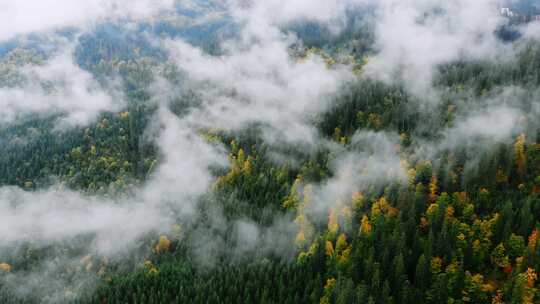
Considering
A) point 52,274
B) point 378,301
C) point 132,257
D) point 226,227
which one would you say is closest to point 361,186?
point 226,227

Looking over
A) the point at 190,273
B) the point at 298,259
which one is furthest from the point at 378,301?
the point at 190,273

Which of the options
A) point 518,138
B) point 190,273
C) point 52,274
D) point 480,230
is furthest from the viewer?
point 518,138

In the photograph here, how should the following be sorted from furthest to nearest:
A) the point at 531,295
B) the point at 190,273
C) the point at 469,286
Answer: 1. the point at 190,273
2. the point at 469,286
3. the point at 531,295

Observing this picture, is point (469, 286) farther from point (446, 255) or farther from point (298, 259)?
point (298, 259)

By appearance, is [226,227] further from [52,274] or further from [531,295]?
[531,295]

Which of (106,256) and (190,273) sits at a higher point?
(190,273)

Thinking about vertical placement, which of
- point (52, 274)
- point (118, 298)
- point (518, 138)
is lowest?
point (52, 274)

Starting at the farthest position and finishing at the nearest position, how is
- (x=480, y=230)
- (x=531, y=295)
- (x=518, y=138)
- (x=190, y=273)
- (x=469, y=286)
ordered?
(x=518, y=138) → (x=190, y=273) → (x=480, y=230) → (x=469, y=286) → (x=531, y=295)

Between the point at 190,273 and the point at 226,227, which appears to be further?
the point at 226,227

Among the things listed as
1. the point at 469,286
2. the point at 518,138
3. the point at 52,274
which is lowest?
the point at 52,274
